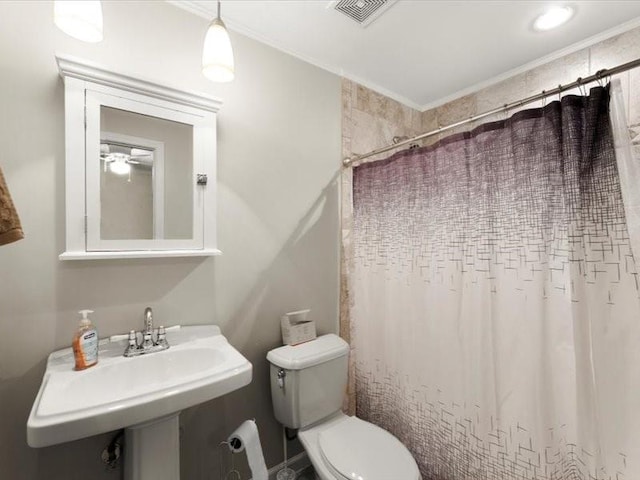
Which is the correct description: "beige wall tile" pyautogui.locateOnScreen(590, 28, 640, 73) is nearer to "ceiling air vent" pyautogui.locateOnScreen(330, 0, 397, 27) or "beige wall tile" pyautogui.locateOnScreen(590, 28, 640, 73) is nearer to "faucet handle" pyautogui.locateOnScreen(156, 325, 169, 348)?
"ceiling air vent" pyautogui.locateOnScreen(330, 0, 397, 27)

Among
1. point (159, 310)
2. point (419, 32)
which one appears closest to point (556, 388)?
point (159, 310)

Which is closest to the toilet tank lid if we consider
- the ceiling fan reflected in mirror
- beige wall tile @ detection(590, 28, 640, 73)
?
the ceiling fan reflected in mirror

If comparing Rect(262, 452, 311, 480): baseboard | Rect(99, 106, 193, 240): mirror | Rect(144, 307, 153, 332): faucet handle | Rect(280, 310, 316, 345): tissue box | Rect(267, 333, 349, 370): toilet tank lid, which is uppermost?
Rect(99, 106, 193, 240): mirror

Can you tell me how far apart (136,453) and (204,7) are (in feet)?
5.93

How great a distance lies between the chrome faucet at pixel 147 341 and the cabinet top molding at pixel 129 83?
0.87 metres

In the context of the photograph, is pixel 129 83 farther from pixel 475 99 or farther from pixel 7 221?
pixel 475 99

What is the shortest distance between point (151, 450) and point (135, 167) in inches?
40.6

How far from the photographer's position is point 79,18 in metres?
0.83

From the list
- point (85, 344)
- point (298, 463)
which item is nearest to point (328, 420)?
point (298, 463)

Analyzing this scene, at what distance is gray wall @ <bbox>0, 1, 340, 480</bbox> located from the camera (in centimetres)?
107

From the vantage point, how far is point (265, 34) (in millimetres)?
1578

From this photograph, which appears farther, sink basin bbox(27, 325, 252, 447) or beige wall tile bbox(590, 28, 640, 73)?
beige wall tile bbox(590, 28, 640, 73)

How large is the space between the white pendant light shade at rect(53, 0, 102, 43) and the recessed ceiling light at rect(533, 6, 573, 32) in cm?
184

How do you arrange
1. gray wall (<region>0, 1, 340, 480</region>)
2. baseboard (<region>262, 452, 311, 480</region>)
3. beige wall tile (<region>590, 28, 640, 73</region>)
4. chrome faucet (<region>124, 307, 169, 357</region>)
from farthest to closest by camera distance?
baseboard (<region>262, 452, 311, 480</region>), beige wall tile (<region>590, 28, 640, 73</region>), chrome faucet (<region>124, 307, 169, 357</region>), gray wall (<region>0, 1, 340, 480</region>)
